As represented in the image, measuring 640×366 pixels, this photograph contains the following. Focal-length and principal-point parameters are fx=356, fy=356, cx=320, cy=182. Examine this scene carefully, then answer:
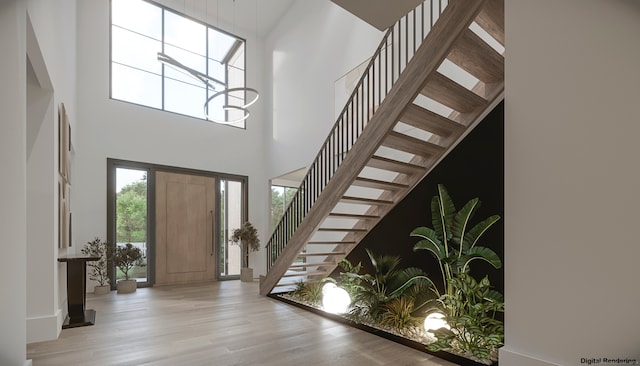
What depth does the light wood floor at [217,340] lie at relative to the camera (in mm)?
3057

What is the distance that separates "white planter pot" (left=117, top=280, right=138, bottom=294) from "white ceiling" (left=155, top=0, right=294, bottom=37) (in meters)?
5.64

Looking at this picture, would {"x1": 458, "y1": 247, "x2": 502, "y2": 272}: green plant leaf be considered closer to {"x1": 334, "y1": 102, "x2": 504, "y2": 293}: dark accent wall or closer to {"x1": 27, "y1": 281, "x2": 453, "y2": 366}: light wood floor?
{"x1": 334, "y1": 102, "x2": 504, "y2": 293}: dark accent wall

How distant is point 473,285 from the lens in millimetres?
3191

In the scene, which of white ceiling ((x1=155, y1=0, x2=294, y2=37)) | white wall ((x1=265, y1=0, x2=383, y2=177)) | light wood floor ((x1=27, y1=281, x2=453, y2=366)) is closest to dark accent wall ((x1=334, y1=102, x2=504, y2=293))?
light wood floor ((x1=27, y1=281, x2=453, y2=366))

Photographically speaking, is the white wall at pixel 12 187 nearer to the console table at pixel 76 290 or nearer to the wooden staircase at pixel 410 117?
the console table at pixel 76 290

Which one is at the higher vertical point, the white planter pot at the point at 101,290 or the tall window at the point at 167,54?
the tall window at the point at 167,54

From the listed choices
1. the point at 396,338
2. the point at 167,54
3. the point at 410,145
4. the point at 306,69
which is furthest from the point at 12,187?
the point at 167,54

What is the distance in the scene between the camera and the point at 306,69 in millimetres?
7414

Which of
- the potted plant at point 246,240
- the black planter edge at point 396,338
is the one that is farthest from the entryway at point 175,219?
the black planter edge at point 396,338

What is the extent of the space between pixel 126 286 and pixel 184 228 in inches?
62.2
